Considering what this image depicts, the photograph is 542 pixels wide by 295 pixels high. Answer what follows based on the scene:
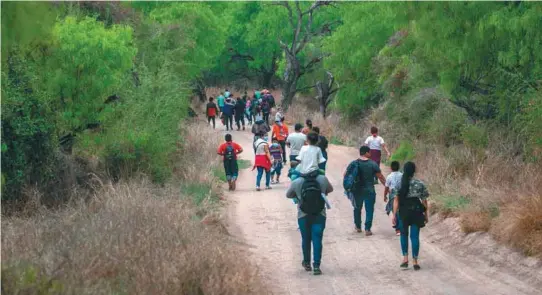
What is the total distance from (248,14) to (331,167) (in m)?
33.9

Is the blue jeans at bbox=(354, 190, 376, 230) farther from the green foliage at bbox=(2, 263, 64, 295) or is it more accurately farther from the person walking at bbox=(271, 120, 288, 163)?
the person walking at bbox=(271, 120, 288, 163)

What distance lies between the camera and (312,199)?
12.8 metres

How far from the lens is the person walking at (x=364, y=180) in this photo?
1574 centimetres

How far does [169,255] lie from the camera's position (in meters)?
10.3

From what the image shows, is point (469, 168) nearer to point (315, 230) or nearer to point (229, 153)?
point (229, 153)

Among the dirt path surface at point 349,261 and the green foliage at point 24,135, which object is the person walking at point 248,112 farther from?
the green foliage at point 24,135

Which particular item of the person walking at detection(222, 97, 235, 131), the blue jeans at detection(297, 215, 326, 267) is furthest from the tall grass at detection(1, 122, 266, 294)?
the person walking at detection(222, 97, 235, 131)

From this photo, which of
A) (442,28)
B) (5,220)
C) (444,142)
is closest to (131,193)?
(5,220)

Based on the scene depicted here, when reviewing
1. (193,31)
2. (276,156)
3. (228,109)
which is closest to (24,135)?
(276,156)

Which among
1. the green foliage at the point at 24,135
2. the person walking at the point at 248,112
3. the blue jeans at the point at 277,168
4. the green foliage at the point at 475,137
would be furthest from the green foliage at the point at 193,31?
the green foliage at the point at 24,135

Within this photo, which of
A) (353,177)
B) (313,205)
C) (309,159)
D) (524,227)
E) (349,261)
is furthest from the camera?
(353,177)

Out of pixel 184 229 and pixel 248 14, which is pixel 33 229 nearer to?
pixel 184 229

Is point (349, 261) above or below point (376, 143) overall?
below

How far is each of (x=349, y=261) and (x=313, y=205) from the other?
1829mm
